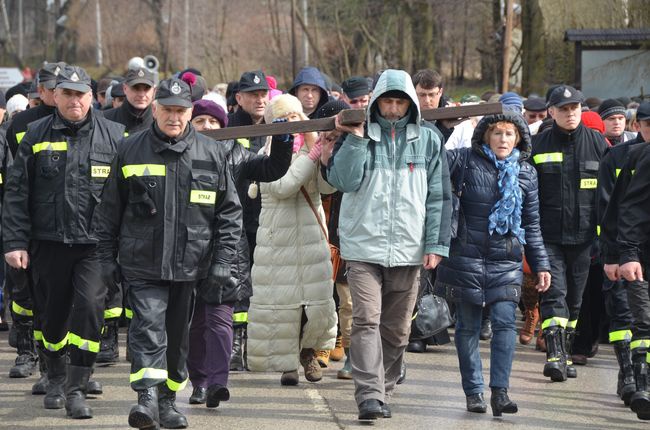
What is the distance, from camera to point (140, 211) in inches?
285

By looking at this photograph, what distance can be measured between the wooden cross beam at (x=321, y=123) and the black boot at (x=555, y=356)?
2.21 meters

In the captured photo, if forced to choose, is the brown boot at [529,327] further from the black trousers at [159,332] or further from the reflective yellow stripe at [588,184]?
the black trousers at [159,332]

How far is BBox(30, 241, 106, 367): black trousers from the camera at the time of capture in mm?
7938

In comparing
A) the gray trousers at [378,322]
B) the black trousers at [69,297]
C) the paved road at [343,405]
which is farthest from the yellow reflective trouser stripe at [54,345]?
the gray trousers at [378,322]

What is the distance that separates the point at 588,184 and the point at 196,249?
3592 mm

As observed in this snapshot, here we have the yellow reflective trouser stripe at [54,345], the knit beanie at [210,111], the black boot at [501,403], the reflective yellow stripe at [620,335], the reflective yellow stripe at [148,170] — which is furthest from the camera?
the reflective yellow stripe at [620,335]

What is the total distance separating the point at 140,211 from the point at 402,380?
106 inches

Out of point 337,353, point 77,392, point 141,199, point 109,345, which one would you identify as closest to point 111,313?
point 109,345

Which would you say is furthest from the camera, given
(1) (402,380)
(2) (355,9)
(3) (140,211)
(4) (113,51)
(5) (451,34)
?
(4) (113,51)

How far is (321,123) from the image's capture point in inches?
303

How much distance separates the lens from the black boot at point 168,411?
7434 millimetres

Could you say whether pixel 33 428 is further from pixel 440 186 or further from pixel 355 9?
pixel 355 9

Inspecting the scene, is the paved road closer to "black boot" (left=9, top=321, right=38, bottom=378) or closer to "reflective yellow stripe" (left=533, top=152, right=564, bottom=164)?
"black boot" (left=9, top=321, right=38, bottom=378)

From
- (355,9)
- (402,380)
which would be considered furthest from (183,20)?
(402,380)
